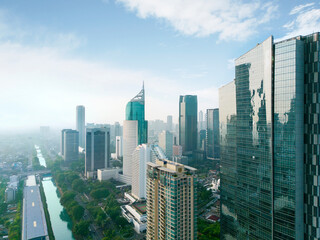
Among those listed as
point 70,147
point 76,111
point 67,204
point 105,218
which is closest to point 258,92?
point 105,218

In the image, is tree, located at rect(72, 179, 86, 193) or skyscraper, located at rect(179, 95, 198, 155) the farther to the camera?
skyscraper, located at rect(179, 95, 198, 155)

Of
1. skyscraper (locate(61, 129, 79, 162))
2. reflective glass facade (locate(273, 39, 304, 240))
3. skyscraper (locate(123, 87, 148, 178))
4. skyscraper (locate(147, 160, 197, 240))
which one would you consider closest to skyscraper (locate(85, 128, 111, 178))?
skyscraper (locate(123, 87, 148, 178))

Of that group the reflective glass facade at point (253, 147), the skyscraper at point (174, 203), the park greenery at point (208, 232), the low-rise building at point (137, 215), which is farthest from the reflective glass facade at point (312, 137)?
the low-rise building at point (137, 215)

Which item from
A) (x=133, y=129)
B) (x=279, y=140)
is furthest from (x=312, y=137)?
(x=133, y=129)

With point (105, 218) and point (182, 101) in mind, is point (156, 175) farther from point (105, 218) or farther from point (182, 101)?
point (182, 101)

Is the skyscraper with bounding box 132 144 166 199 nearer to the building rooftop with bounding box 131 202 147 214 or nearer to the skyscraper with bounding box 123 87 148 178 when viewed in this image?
the building rooftop with bounding box 131 202 147 214

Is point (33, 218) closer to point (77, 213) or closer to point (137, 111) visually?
point (77, 213)

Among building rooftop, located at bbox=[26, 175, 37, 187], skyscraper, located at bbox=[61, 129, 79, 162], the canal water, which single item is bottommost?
the canal water

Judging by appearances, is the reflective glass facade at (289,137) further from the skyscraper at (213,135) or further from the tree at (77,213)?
the skyscraper at (213,135)
